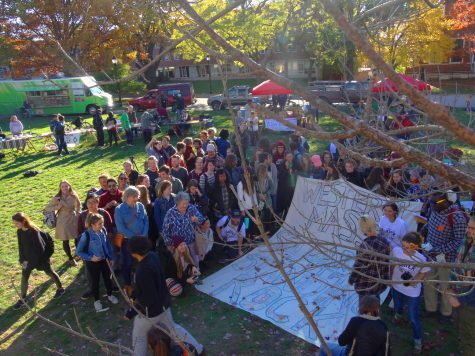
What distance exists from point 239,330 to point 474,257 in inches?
132

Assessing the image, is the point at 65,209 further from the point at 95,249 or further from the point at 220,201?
the point at 220,201

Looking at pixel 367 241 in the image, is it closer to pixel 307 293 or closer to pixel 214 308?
pixel 307 293

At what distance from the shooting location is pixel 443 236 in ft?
18.1

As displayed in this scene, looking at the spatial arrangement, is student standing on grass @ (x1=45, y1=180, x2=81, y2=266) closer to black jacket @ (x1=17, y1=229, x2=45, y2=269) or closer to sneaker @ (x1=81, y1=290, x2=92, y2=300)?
black jacket @ (x1=17, y1=229, x2=45, y2=269)

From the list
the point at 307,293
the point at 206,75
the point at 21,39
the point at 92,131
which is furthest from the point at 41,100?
the point at 206,75

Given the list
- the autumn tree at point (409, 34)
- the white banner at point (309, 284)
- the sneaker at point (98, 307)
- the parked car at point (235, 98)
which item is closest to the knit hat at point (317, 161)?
the white banner at point (309, 284)

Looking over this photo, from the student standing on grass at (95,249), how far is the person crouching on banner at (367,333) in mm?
3527

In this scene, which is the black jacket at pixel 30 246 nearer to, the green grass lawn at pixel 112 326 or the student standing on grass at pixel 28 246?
the student standing on grass at pixel 28 246

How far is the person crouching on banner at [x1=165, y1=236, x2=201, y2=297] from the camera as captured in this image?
249 inches

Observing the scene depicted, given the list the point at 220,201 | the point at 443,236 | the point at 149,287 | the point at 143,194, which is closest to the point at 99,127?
the point at 143,194

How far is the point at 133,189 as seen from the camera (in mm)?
6270

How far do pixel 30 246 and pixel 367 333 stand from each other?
495 centimetres

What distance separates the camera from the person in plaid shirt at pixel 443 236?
535 cm

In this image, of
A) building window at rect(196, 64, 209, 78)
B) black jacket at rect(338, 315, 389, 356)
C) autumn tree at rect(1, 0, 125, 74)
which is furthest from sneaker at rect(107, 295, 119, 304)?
building window at rect(196, 64, 209, 78)
